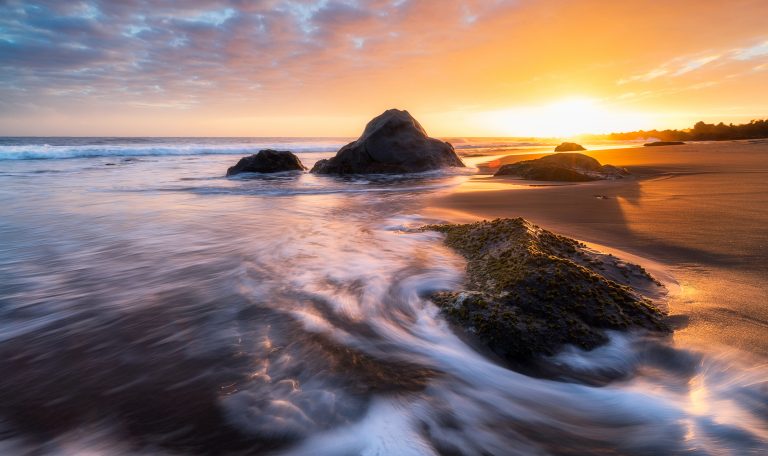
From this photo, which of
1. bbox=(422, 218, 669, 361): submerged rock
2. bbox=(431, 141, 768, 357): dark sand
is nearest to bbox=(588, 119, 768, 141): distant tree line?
bbox=(431, 141, 768, 357): dark sand

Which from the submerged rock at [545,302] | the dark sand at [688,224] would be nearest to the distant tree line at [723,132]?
the dark sand at [688,224]

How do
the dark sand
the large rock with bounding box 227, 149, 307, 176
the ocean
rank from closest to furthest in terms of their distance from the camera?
the ocean → the dark sand → the large rock with bounding box 227, 149, 307, 176

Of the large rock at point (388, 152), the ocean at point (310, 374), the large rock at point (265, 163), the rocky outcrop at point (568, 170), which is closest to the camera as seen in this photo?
the ocean at point (310, 374)

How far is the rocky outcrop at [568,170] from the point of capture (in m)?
8.99

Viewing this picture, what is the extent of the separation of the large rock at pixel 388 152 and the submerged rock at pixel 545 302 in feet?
36.3

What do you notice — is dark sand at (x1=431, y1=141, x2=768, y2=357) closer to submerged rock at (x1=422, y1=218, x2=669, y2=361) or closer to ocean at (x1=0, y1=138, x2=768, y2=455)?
submerged rock at (x1=422, y1=218, x2=669, y2=361)

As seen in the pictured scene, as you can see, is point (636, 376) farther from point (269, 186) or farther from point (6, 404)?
point (269, 186)

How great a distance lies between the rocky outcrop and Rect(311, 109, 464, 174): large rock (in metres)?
4.32

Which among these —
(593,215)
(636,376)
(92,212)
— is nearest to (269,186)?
(92,212)

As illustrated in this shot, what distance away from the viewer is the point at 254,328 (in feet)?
8.84

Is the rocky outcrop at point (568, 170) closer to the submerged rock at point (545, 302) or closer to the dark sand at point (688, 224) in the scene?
the dark sand at point (688, 224)

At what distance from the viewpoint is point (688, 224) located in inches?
166

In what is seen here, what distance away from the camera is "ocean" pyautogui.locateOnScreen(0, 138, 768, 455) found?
5.72 feet

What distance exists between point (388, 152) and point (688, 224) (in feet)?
34.2
